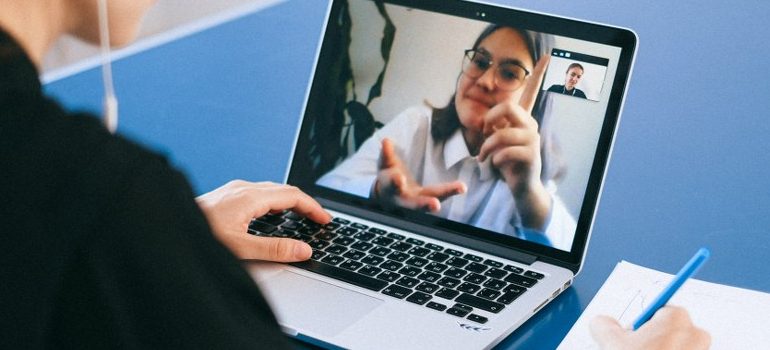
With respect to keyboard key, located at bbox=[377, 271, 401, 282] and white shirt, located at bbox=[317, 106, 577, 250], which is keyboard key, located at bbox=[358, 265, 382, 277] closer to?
keyboard key, located at bbox=[377, 271, 401, 282]

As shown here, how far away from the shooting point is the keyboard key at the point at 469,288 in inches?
37.9

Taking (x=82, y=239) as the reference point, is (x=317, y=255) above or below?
below

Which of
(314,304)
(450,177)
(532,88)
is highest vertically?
(532,88)

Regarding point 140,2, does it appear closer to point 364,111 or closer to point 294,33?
point 364,111

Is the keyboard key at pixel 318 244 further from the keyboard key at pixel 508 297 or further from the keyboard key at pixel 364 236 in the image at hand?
the keyboard key at pixel 508 297

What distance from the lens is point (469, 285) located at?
3.20 ft

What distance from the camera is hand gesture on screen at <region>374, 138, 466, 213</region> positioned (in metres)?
1.09

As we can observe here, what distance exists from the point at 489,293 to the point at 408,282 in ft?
0.25

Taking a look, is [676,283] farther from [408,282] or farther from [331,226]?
[331,226]

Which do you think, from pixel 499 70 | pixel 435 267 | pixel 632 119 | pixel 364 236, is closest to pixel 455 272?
pixel 435 267

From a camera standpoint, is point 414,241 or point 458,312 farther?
point 414,241

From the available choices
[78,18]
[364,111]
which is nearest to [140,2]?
[78,18]

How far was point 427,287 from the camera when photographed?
970mm

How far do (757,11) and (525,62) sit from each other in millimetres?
565
